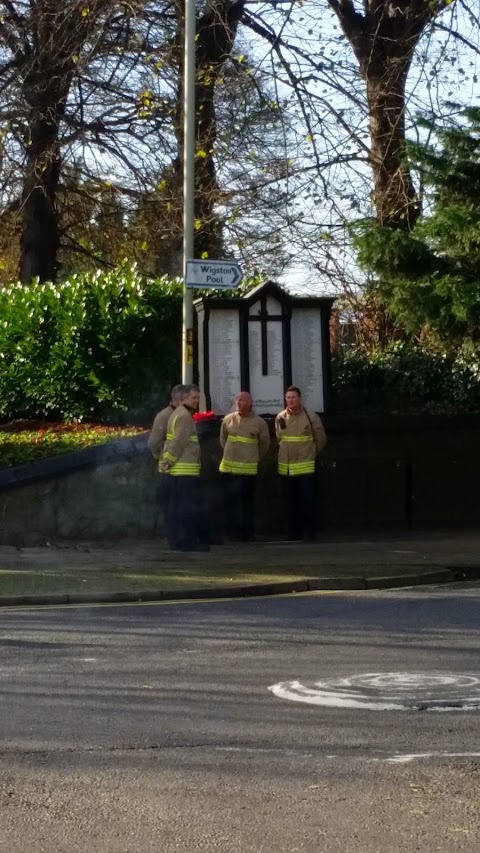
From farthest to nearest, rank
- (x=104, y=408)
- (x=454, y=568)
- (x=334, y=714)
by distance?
(x=104, y=408) < (x=454, y=568) < (x=334, y=714)

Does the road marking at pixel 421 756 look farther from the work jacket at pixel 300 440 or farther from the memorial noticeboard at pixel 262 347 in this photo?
the memorial noticeboard at pixel 262 347

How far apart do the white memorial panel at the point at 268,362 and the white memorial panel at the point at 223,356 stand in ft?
0.61

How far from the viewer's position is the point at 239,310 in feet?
53.5

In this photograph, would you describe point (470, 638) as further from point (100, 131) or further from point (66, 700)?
point (100, 131)

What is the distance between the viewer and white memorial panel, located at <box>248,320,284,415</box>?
16.4m

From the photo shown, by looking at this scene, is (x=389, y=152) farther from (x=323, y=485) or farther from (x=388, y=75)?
(x=323, y=485)

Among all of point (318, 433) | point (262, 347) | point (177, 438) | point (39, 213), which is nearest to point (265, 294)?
point (262, 347)

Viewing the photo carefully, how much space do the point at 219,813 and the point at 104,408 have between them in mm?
12829

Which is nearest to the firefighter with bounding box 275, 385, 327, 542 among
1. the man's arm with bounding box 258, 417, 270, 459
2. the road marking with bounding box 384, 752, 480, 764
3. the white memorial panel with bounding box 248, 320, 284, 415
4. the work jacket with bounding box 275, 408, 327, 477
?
the work jacket with bounding box 275, 408, 327, 477

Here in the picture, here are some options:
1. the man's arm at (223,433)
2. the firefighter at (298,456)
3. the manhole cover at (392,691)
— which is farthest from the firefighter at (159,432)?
the manhole cover at (392,691)

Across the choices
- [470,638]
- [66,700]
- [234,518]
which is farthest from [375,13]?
[66,700]

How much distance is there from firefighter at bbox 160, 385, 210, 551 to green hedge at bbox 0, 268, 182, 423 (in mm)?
2981

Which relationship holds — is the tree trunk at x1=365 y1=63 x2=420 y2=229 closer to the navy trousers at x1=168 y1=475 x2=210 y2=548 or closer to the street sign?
the street sign

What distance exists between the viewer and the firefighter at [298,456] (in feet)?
50.4
